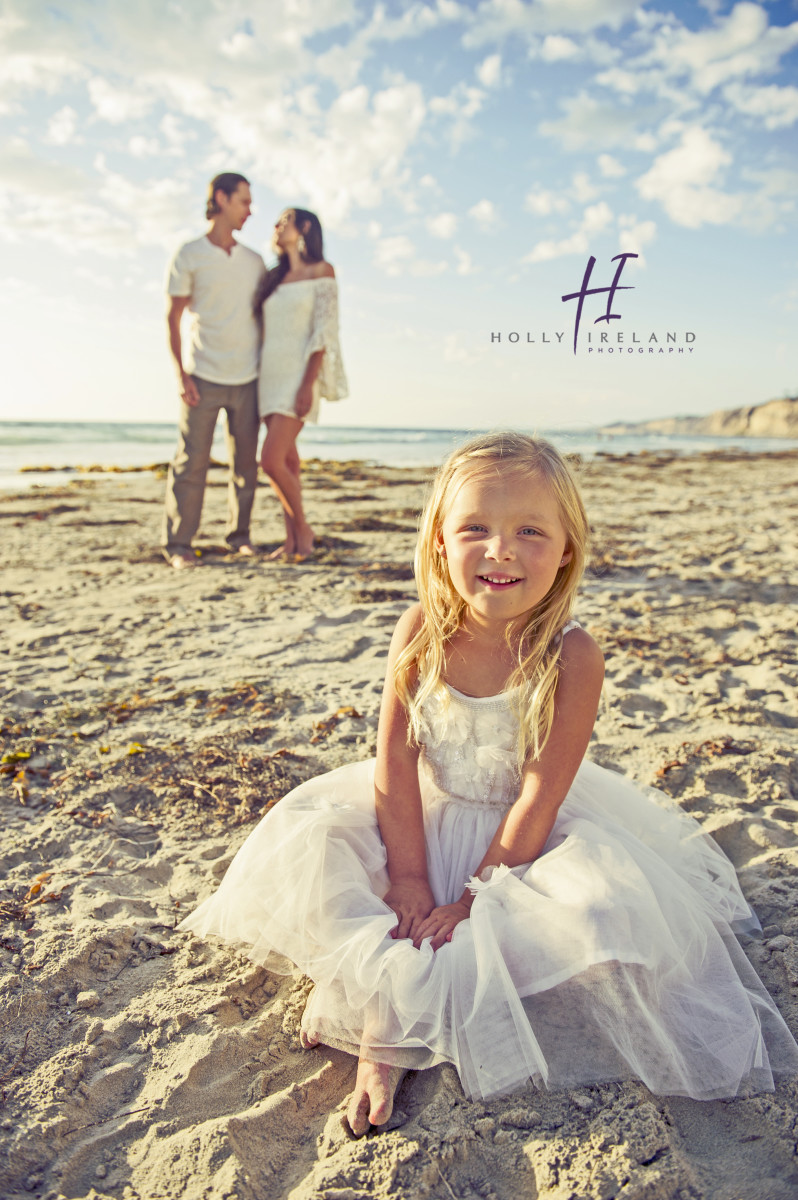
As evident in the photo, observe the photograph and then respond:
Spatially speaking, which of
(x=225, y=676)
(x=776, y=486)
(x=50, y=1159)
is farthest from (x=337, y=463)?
(x=50, y=1159)


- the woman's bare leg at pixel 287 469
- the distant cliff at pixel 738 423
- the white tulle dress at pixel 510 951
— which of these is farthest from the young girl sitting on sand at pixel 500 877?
the distant cliff at pixel 738 423

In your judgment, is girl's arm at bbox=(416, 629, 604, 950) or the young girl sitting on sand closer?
the young girl sitting on sand

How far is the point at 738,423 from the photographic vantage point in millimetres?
46438

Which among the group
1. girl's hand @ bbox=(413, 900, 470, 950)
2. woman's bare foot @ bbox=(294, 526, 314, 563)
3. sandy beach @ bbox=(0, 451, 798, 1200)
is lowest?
sandy beach @ bbox=(0, 451, 798, 1200)

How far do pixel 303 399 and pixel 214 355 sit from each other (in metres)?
0.66

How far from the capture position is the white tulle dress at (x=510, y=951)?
4.65ft

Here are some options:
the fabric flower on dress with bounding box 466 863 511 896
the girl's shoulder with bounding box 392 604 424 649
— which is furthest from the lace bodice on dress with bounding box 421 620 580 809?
the fabric flower on dress with bounding box 466 863 511 896

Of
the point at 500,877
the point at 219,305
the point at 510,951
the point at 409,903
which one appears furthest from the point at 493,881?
the point at 219,305

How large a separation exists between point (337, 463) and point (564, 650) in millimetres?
13589

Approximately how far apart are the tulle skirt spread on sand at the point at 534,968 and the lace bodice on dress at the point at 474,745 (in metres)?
0.17

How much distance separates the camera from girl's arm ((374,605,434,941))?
5.83 feet

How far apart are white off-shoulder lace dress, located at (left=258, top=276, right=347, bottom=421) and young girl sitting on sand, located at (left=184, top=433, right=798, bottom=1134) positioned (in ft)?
12.0

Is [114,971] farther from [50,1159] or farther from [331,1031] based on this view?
[331,1031]

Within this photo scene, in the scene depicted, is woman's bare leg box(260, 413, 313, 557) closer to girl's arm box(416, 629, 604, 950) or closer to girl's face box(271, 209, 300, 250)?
girl's face box(271, 209, 300, 250)
